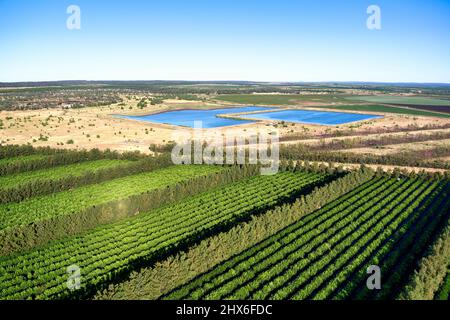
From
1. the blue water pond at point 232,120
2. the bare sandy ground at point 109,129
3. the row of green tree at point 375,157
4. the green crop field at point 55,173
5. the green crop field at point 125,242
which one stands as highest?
the blue water pond at point 232,120

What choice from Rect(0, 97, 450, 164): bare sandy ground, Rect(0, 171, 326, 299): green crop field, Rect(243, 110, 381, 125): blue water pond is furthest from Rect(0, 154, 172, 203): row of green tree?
Rect(243, 110, 381, 125): blue water pond

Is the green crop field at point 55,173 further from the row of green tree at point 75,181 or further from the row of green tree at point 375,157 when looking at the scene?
the row of green tree at point 375,157

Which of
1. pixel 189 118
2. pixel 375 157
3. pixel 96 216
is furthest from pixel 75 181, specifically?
pixel 189 118

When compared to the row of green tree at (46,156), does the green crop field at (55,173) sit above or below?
below

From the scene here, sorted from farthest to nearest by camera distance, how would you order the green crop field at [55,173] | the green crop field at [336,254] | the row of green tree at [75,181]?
the green crop field at [55,173]
the row of green tree at [75,181]
the green crop field at [336,254]

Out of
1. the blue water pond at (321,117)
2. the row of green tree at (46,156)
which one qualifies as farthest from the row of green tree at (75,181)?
the blue water pond at (321,117)

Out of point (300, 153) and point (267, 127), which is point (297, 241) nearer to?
point (300, 153)

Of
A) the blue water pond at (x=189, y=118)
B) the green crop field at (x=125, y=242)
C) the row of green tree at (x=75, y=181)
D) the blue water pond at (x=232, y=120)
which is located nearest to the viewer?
the green crop field at (x=125, y=242)
